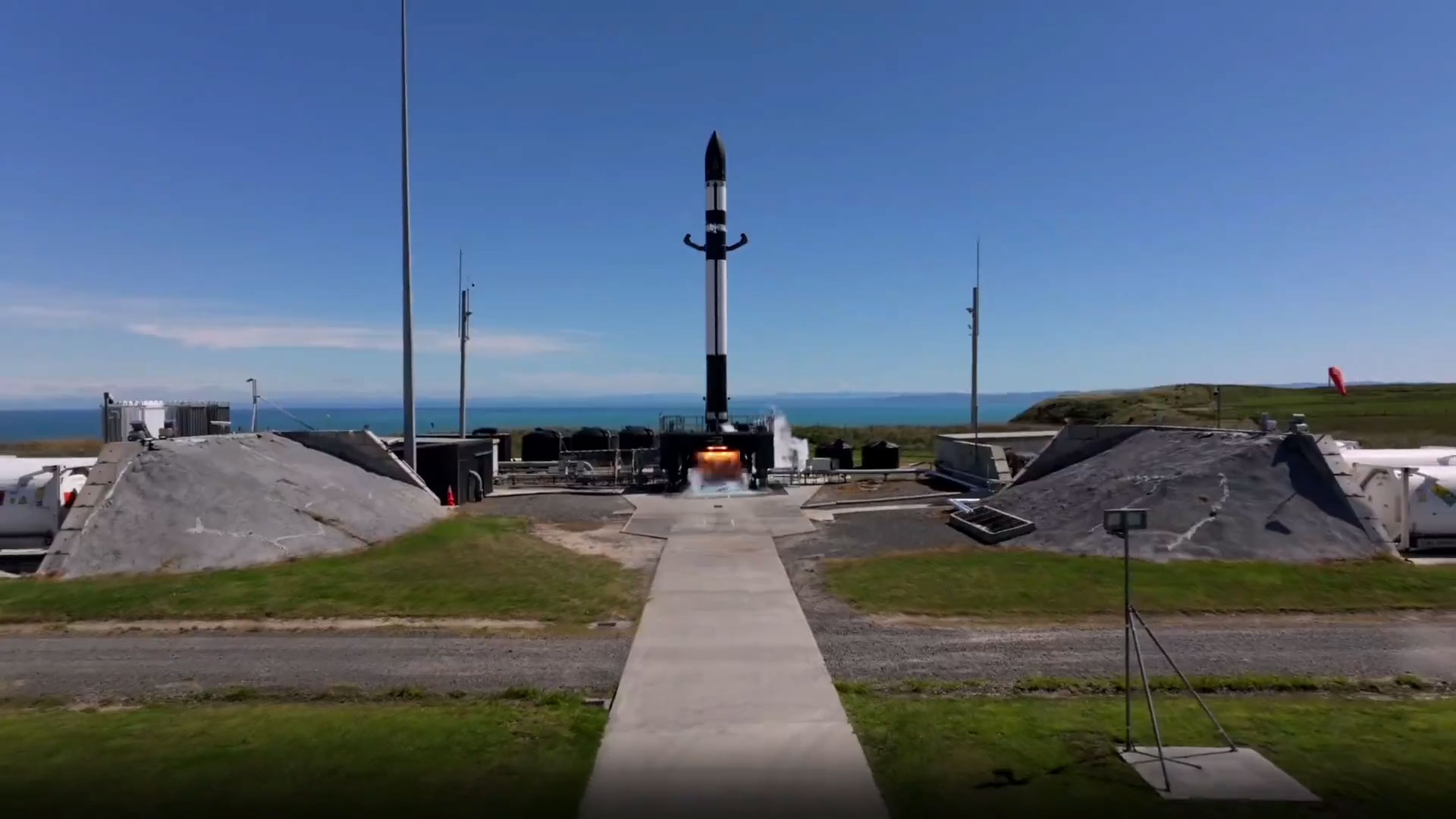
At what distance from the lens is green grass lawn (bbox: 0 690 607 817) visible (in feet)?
27.6

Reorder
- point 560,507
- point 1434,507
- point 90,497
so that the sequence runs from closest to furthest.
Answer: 1. point 90,497
2. point 1434,507
3. point 560,507

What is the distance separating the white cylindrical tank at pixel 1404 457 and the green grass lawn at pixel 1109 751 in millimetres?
17399

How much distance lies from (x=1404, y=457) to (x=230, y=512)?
115 feet

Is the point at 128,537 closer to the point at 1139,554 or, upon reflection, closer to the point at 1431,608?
the point at 1139,554

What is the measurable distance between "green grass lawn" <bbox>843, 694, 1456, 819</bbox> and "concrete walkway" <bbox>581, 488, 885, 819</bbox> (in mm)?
583

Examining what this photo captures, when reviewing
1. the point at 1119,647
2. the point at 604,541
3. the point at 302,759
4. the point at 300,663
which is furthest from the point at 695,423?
the point at 302,759

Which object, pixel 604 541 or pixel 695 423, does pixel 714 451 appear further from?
pixel 604 541

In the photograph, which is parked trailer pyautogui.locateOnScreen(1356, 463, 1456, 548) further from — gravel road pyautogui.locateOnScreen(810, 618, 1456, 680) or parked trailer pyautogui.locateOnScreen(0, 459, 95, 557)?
parked trailer pyautogui.locateOnScreen(0, 459, 95, 557)

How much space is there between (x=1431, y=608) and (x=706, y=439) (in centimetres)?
2693

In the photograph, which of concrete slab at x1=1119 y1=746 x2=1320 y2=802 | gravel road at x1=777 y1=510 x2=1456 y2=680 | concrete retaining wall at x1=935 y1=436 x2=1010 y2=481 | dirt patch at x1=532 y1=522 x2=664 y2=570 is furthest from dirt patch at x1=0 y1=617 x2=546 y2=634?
concrete retaining wall at x1=935 y1=436 x2=1010 y2=481

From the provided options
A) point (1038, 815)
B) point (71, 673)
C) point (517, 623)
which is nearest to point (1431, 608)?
point (1038, 815)

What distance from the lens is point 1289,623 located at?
51.3ft

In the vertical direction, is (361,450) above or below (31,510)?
above

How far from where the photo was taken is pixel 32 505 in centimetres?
2242
